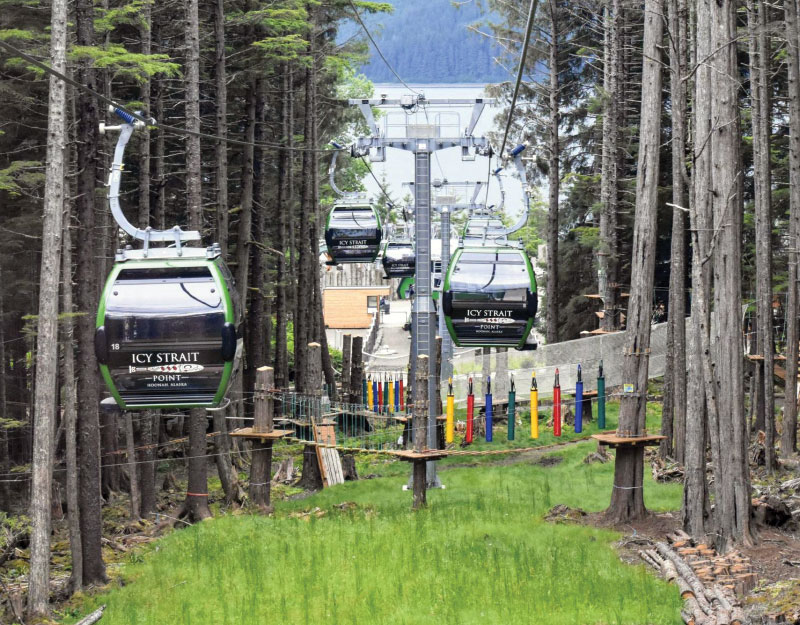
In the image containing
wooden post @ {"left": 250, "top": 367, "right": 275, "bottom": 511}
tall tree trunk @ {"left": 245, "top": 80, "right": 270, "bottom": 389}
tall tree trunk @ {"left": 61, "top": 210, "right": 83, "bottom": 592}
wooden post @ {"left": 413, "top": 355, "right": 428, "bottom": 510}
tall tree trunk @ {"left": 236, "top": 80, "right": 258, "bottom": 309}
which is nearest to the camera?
tall tree trunk @ {"left": 61, "top": 210, "right": 83, "bottom": 592}

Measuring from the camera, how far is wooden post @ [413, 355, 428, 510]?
18.9m

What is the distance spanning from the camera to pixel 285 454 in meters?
32.0

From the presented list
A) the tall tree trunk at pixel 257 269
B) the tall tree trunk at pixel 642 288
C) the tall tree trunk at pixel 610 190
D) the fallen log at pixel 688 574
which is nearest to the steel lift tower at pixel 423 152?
the tall tree trunk at pixel 642 288

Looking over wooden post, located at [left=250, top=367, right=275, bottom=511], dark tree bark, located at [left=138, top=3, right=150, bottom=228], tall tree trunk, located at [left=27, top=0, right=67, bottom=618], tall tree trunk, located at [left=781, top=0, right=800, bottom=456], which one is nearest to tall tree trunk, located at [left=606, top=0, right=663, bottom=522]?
tall tree trunk, located at [left=781, top=0, right=800, bottom=456]

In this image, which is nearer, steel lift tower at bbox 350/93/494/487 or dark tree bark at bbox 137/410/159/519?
steel lift tower at bbox 350/93/494/487

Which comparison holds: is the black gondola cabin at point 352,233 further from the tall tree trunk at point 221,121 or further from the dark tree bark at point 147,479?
the dark tree bark at point 147,479

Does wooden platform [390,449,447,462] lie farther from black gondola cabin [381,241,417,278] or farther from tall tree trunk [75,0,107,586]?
black gondola cabin [381,241,417,278]

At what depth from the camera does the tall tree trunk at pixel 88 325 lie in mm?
18078

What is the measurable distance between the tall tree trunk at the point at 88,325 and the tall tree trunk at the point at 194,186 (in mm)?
2486

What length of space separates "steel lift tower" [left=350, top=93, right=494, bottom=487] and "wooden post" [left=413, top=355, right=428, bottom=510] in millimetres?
730

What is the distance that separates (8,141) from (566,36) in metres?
20.5

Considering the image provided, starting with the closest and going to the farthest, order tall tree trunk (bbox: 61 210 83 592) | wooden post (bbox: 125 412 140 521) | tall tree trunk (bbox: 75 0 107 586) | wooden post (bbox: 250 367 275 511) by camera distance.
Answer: tall tree trunk (bbox: 75 0 107 586)
tall tree trunk (bbox: 61 210 83 592)
wooden post (bbox: 250 367 275 511)
wooden post (bbox: 125 412 140 521)

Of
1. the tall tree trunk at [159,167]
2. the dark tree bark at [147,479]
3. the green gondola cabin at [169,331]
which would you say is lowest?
the dark tree bark at [147,479]

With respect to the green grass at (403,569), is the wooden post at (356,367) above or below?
above
